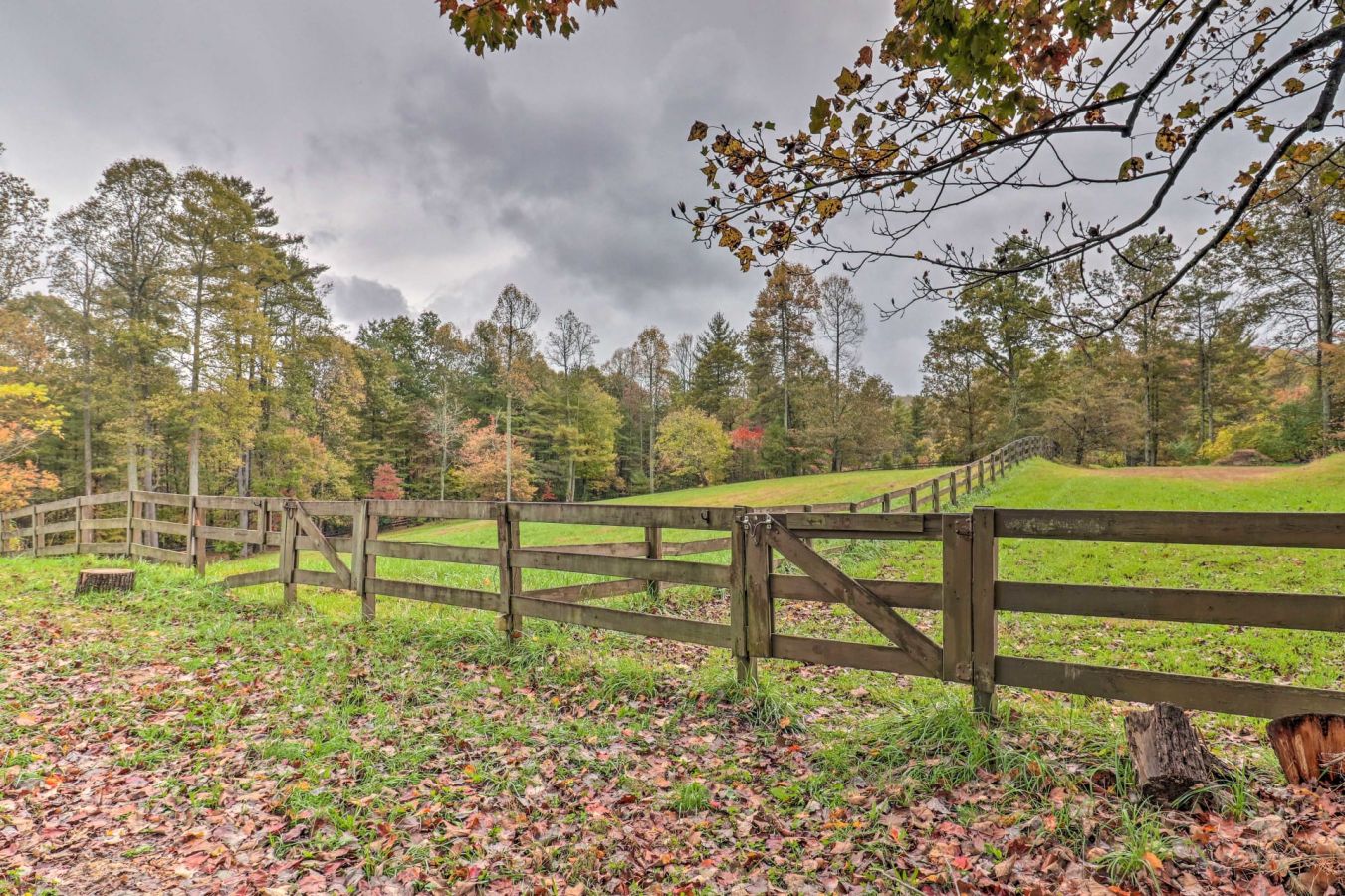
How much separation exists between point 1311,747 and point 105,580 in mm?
12050

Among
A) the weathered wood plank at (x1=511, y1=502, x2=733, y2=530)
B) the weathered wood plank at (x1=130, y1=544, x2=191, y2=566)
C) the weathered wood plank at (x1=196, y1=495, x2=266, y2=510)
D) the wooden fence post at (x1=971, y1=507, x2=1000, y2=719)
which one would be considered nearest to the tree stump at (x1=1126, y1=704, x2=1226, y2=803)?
the wooden fence post at (x1=971, y1=507, x2=1000, y2=719)

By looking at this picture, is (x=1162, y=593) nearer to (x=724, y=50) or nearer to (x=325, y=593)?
(x=724, y=50)

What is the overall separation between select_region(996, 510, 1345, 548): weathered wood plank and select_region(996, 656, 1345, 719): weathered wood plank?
2.28 feet

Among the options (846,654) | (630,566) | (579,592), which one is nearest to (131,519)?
(579,592)

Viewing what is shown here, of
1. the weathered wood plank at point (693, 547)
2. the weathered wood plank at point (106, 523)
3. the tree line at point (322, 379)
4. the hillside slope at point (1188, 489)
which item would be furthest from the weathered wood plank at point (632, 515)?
the hillside slope at point (1188, 489)

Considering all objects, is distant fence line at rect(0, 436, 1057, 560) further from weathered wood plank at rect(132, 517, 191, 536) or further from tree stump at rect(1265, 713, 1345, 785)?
tree stump at rect(1265, 713, 1345, 785)

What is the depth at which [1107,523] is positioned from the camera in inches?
127

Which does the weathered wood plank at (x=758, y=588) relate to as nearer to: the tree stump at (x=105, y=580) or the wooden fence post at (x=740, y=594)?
the wooden fence post at (x=740, y=594)

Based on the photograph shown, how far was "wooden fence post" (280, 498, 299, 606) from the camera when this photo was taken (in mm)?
7266

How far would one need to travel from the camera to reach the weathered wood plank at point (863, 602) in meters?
3.66

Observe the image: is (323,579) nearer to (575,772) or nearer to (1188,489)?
(575,772)

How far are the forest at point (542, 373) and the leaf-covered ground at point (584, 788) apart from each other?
9.15 feet

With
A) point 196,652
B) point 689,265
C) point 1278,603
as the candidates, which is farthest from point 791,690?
point 689,265

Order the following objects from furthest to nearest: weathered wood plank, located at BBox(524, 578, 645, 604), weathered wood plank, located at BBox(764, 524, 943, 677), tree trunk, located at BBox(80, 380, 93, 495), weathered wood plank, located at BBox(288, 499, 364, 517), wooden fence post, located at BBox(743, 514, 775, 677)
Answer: tree trunk, located at BBox(80, 380, 93, 495)
weathered wood plank, located at BBox(288, 499, 364, 517)
weathered wood plank, located at BBox(524, 578, 645, 604)
wooden fence post, located at BBox(743, 514, 775, 677)
weathered wood plank, located at BBox(764, 524, 943, 677)
